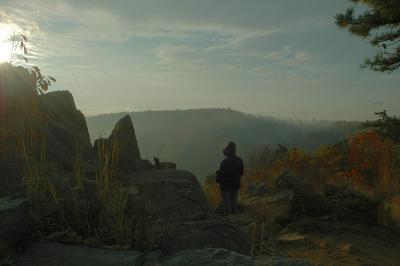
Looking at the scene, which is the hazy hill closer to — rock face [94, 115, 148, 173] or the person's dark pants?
rock face [94, 115, 148, 173]

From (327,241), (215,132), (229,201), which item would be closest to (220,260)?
(327,241)

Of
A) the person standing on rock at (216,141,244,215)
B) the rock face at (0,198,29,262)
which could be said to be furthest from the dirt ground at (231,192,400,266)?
the rock face at (0,198,29,262)

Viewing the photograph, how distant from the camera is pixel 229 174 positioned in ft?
34.3

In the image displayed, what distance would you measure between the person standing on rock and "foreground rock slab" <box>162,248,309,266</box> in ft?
22.8

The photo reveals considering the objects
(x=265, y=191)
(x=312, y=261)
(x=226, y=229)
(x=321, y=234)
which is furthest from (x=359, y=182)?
(x=226, y=229)

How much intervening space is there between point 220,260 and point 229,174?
7.17 metres

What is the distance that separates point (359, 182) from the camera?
549 inches

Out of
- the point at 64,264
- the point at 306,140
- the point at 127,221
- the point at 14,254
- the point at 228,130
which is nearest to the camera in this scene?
the point at 64,264

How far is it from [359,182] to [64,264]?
12.0 metres

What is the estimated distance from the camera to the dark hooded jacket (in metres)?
10.4

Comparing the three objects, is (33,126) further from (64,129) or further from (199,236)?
(64,129)

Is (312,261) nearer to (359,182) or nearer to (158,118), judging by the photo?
(359,182)

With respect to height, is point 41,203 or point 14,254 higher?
point 41,203

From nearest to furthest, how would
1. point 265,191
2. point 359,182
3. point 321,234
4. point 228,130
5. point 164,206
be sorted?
1. point 164,206
2. point 321,234
3. point 265,191
4. point 359,182
5. point 228,130
